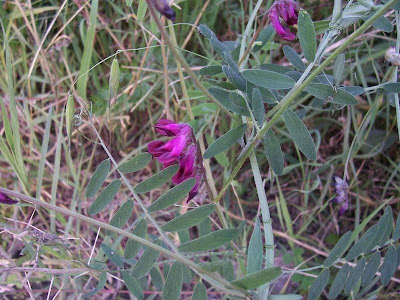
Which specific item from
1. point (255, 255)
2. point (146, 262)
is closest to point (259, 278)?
point (255, 255)

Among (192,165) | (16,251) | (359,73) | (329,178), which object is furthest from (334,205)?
(16,251)

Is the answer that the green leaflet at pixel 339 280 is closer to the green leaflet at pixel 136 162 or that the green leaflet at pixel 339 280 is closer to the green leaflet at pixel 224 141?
the green leaflet at pixel 224 141

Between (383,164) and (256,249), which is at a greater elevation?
(256,249)

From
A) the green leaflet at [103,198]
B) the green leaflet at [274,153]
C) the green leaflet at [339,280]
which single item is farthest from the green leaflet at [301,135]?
the green leaflet at [103,198]

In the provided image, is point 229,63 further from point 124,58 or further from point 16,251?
point 16,251

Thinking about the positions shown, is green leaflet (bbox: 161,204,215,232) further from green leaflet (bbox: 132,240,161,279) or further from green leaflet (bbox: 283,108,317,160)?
green leaflet (bbox: 283,108,317,160)

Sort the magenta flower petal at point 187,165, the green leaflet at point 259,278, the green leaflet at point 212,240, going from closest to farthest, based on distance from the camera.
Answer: the green leaflet at point 259,278 < the green leaflet at point 212,240 < the magenta flower petal at point 187,165

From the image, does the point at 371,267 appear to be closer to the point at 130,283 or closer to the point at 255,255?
the point at 255,255
